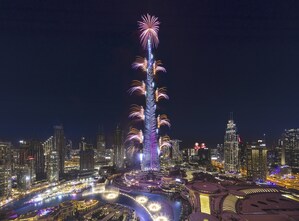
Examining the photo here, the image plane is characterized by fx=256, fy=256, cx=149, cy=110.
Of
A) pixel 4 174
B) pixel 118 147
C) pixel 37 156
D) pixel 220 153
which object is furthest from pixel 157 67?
pixel 220 153

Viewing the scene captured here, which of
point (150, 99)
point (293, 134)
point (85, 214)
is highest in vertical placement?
point (150, 99)

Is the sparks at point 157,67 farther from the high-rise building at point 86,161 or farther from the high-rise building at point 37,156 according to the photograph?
the high-rise building at point 86,161

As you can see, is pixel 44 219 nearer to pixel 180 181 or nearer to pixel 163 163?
pixel 180 181

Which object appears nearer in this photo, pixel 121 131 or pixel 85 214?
pixel 85 214

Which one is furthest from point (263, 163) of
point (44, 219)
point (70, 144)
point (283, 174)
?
point (70, 144)

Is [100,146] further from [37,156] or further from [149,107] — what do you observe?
[149,107]

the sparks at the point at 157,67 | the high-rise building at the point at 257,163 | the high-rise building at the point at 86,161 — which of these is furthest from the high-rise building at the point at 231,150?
the high-rise building at the point at 86,161
